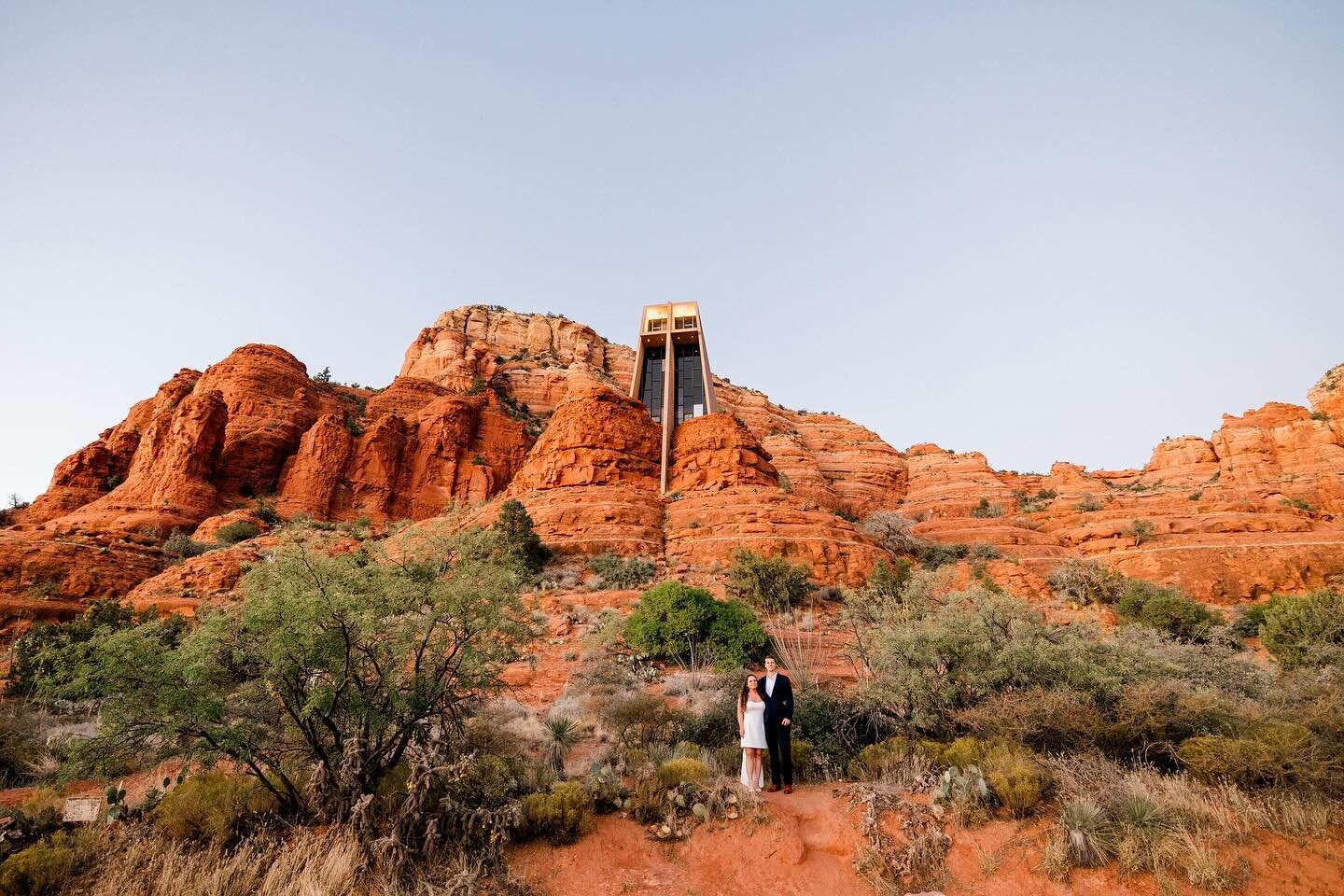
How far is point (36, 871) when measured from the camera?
414 cm

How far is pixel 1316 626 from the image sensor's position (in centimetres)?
1159

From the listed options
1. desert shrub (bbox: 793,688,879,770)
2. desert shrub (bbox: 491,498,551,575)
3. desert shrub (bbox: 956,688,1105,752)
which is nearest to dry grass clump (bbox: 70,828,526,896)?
desert shrub (bbox: 793,688,879,770)

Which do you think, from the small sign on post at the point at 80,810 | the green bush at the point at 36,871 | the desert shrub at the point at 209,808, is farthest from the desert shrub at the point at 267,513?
the green bush at the point at 36,871

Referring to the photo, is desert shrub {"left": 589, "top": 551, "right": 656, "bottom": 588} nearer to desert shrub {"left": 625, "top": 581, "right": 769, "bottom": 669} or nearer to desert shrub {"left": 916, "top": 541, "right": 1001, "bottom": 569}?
desert shrub {"left": 625, "top": 581, "right": 769, "bottom": 669}

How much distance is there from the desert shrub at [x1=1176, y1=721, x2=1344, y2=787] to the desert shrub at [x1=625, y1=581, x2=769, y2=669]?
7814 mm

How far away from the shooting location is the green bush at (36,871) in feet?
13.4

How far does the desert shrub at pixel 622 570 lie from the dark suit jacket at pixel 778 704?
523 inches

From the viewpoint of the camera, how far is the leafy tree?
4988mm

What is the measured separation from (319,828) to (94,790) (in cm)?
354

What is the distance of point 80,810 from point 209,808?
108cm

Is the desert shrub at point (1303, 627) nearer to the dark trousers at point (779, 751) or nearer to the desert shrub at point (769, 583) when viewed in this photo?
the desert shrub at point (769, 583)

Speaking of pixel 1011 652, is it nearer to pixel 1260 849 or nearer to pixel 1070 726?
pixel 1070 726

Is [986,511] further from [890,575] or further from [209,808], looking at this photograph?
[209,808]

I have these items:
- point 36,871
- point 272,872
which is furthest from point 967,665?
point 36,871
